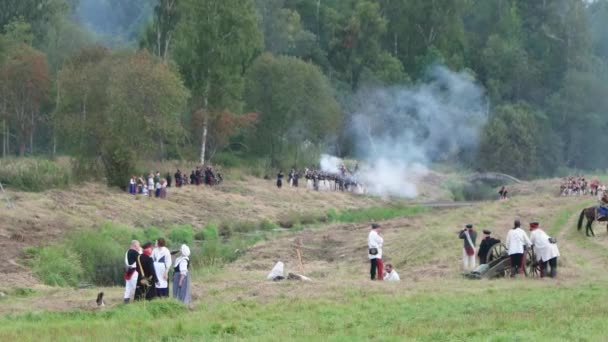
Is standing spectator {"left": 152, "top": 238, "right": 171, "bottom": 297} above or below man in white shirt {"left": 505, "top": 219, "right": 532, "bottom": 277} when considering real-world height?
below

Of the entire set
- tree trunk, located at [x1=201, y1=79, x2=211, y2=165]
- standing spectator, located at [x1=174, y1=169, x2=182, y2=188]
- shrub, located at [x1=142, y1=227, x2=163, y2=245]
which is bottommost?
shrub, located at [x1=142, y1=227, x2=163, y2=245]

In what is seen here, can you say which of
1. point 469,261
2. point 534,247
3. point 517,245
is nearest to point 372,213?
point 469,261

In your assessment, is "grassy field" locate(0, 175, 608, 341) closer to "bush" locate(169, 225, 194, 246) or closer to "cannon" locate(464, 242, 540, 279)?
"cannon" locate(464, 242, 540, 279)

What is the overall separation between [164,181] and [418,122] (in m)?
40.0

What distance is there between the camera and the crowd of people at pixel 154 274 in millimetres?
23531

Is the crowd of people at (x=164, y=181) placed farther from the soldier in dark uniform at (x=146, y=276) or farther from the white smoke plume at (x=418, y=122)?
the soldier in dark uniform at (x=146, y=276)

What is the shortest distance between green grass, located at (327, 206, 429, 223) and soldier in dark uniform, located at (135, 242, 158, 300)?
111 ft

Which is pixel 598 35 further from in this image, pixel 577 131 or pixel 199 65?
pixel 199 65

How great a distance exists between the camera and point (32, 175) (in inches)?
2012

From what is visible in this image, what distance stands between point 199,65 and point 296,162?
45.7ft

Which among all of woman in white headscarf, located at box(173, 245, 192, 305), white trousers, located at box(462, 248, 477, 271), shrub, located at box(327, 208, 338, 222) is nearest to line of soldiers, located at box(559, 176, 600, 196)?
shrub, located at box(327, 208, 338, 222)

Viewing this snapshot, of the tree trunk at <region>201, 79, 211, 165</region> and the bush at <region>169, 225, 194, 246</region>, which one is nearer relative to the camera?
the bush at <region>169, 225, 194, 246</region>

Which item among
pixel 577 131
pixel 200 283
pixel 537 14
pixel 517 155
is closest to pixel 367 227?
pixel 200 283

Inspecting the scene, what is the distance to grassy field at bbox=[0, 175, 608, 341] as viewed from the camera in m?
19.7
